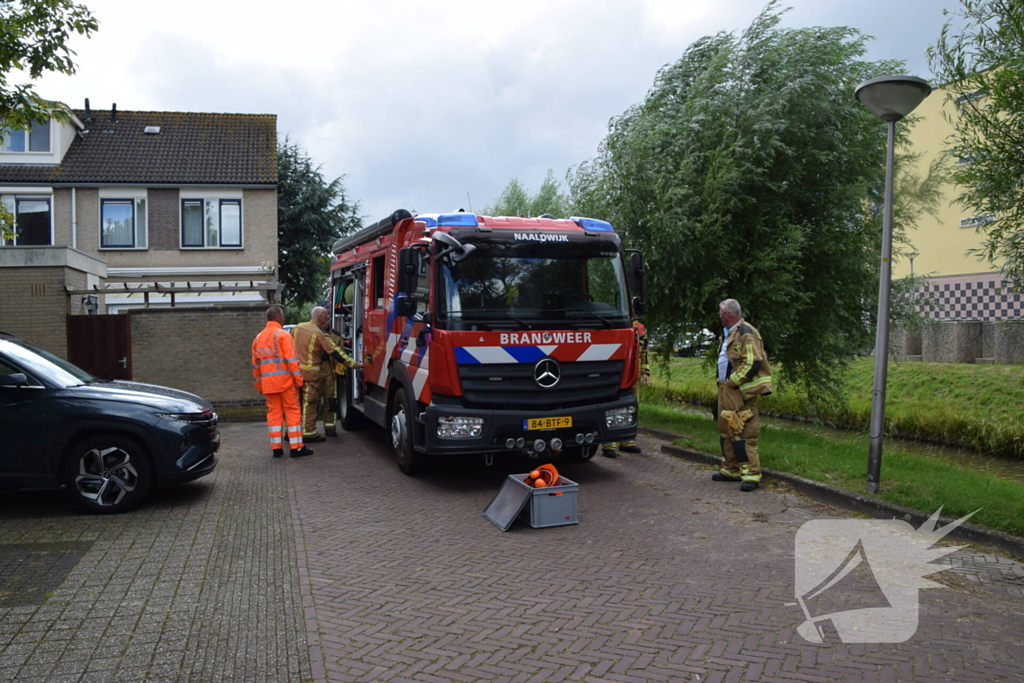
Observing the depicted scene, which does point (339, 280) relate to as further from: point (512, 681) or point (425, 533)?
point (512, 681)

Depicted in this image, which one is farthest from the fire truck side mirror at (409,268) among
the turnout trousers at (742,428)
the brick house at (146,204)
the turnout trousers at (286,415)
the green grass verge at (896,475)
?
the brick house at (146,204)

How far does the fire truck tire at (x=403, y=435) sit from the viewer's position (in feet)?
28.5

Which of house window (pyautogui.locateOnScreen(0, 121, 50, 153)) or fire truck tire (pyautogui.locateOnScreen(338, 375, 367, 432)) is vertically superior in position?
house window (pyautogui.locateOnScreen(0, 121, 50, 153))

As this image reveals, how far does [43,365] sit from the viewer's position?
24.6 ft

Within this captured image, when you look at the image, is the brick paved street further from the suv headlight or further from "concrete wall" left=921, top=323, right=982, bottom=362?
"concrete wall" left=921, top=323, right=982, bottom=362

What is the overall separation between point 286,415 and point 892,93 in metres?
7.81

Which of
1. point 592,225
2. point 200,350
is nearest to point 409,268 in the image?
point 592,225

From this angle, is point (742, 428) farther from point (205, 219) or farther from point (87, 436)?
point (205, 219)

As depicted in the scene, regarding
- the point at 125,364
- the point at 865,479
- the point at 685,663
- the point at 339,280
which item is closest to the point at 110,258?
the point at 125,364

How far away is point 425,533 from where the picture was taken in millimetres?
6672

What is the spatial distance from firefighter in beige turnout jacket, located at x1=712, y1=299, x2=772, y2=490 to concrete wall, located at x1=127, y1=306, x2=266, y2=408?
31.5ft

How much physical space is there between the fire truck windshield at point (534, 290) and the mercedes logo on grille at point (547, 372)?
366mm

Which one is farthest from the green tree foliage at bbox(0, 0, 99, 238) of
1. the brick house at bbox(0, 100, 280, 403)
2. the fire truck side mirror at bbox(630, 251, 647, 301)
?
the brick house at bbox(0, 100, 280, 403)

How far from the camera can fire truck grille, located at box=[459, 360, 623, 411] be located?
8.01 metres
